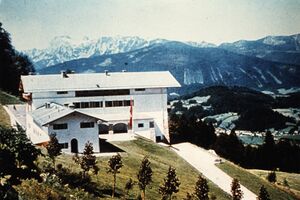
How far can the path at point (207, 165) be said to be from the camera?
130 feet

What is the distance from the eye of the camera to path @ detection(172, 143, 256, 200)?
39.6m

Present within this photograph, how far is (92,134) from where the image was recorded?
42531 mm

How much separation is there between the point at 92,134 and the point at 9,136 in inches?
846

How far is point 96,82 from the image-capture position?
57750 mm

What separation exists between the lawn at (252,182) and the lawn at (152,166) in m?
4.09

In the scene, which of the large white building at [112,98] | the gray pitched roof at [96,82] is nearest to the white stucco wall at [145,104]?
the large white building at [112,98]

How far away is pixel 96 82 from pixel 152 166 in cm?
2055

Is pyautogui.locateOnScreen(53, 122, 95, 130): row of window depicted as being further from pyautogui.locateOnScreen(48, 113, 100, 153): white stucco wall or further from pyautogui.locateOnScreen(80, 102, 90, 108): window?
pyautogui.locateOnScreen(80, 102, 90, 108): window

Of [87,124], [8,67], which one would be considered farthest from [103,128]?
[8,67]

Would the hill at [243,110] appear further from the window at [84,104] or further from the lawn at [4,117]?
the lawn at [4,117]

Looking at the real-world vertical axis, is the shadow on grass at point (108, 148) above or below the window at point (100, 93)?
below

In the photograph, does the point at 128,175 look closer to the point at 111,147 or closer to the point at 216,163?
the point at 111,147

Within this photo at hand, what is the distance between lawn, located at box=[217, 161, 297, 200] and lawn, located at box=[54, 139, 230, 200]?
4.09 meters

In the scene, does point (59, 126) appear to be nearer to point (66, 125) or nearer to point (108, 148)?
point (66, 125)
